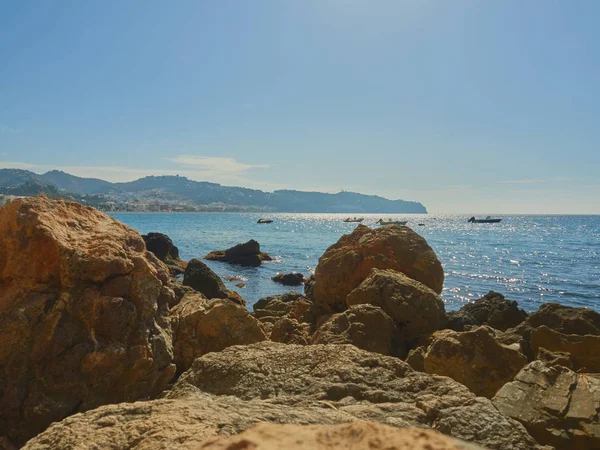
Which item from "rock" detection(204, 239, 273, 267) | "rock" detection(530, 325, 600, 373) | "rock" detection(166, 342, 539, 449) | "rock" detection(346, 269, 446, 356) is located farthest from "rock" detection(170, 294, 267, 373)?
"rock" detection(204, 239, 273, 267)

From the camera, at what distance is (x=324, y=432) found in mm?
1933

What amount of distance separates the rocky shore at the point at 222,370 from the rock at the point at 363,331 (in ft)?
0.10

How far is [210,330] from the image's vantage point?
7.95 metres

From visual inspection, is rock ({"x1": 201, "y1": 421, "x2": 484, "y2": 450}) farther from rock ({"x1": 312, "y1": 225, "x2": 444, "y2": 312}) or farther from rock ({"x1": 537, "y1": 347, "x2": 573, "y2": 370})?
rock ({"x1": 312, "y1": 225, "x2": 444, "y2": 312})

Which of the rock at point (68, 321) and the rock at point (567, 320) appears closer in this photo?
the rock at point (68, 321)

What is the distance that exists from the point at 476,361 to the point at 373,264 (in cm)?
645

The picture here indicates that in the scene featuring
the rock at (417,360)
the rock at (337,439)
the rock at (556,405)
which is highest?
the rock at (337,439)

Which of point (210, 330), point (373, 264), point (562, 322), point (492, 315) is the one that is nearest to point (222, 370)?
point (210, 330)

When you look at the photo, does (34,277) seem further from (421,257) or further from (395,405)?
(421,257)

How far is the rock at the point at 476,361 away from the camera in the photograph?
655 centimetres

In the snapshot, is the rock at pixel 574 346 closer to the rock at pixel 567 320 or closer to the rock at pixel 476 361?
the rock at pixel 567 320

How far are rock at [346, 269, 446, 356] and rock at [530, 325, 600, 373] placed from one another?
2.04 m

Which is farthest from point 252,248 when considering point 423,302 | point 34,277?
point 34,277

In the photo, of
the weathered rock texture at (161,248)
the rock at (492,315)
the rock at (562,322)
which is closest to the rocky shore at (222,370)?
the rock at (562,322)
